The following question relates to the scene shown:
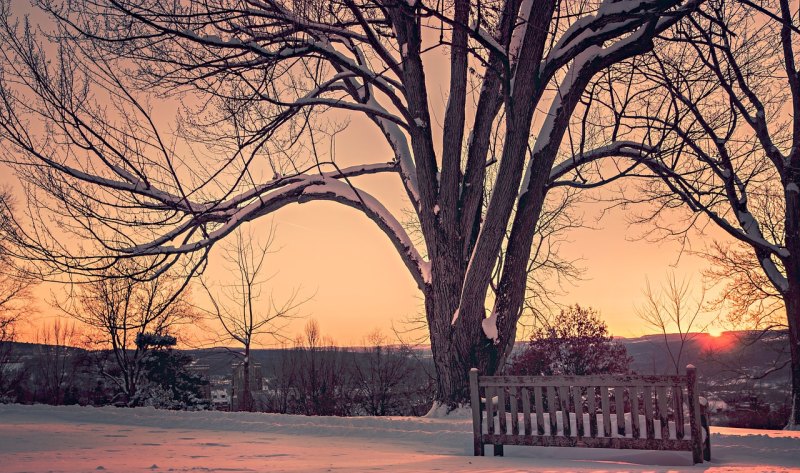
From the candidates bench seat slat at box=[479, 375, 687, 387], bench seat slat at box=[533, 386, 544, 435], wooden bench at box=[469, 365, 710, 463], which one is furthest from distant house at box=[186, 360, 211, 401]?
bench seat slat at box=[533, 386, 544, 435]

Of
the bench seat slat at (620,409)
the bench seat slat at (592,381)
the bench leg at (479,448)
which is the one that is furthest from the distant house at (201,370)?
the bench seat slat at (620,409)

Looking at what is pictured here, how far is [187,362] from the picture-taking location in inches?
1307

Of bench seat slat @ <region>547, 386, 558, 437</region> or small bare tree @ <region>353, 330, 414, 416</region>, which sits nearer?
bench seat slat @ <region>547, 386, 558, 437</region>

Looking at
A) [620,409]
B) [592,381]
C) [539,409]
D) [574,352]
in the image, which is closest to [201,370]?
[574,352]

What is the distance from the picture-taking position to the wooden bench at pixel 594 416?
816 centimetres

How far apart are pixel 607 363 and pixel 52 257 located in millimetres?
13251

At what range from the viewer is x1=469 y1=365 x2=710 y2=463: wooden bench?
8.16 m

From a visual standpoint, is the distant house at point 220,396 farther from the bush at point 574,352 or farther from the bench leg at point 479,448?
the bench leg at point 479,448

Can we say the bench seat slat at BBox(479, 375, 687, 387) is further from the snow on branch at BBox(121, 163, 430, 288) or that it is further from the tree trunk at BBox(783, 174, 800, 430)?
the tree trunk at BBox(783, 174, 800, 430)

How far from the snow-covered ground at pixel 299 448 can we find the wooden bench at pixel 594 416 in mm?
258

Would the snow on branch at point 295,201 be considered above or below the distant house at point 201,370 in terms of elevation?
above

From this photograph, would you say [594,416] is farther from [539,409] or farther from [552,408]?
[539,409]

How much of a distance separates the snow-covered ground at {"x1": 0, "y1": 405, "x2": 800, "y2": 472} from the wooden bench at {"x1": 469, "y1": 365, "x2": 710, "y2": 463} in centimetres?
26

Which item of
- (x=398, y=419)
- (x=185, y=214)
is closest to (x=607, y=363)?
(x=398, y=419)
